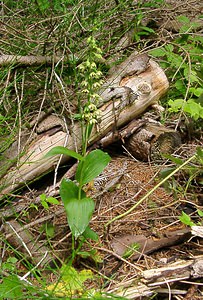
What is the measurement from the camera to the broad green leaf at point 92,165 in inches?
91.2

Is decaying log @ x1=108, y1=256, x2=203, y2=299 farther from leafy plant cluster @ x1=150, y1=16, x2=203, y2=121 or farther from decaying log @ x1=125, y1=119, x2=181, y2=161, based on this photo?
leafy plant cluster @ x1=150, y1=16, x2=203, y2=121

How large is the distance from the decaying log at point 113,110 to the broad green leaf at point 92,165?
0.35 m

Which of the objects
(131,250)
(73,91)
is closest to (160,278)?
(131,250)

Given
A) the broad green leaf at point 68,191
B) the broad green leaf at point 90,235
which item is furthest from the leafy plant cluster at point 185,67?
the broad green leaf at point 90,235

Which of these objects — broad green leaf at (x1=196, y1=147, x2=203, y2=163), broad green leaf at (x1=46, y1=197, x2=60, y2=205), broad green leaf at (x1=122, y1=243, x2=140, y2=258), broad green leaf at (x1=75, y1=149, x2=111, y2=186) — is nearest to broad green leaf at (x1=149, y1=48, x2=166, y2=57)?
broad green leaf at (x1=196, y1=147, x2=203, y2=163)

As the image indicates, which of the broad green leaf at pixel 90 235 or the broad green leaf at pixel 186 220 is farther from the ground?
the broad green leaf at pixel 90 235

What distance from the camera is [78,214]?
218cm

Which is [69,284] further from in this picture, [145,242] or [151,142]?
[151,142]

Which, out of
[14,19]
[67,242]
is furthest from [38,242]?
[14,19]

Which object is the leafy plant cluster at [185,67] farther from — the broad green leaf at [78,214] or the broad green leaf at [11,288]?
the broad green leaf at [11,288]

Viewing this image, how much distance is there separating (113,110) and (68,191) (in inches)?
33.3

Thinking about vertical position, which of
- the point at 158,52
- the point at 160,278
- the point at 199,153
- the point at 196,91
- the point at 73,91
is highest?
the point at 73,91

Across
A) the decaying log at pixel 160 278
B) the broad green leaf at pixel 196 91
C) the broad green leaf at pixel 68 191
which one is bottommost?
the decaying log at pixel 160 278

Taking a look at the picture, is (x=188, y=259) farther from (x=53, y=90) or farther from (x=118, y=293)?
(x=53, y=90)
